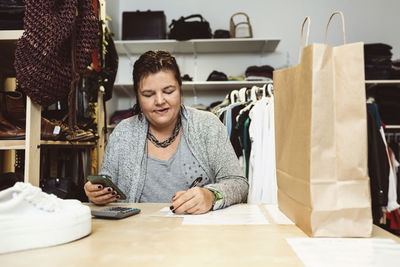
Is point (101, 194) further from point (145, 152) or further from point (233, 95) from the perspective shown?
point (233, 95)

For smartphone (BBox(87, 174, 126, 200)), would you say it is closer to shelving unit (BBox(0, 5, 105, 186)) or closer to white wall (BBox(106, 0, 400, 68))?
shelving unit (BBox(0, 5, 105, 186))

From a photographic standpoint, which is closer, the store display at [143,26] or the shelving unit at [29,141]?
the shelving unit at [29,141]

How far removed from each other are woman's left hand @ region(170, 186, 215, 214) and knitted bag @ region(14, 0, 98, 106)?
0.66 metres

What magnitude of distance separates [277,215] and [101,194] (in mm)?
567

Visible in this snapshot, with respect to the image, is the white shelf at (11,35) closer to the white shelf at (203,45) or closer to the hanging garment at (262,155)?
the hanging garment at (262,155)

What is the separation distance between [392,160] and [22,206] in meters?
2.86

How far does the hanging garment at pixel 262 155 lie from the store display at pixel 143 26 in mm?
1728

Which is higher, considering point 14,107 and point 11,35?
point 11,35

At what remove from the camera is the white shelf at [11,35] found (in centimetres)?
120

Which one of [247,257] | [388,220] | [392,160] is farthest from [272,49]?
[247,257]

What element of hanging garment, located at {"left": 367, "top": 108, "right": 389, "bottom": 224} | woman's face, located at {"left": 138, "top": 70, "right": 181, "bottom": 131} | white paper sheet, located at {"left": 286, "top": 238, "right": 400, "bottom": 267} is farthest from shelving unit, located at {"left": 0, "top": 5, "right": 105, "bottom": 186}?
hanging garment, located at {"left": 367, "top": 108, "right": 389, "bottom": 224}

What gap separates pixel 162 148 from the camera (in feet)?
4.83

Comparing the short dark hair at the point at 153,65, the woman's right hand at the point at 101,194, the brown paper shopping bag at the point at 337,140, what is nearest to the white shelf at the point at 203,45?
the short dark hair at the point at 153,65

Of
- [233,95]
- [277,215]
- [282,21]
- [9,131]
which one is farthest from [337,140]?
[282,21]
